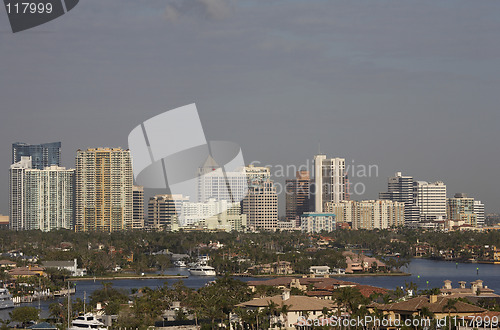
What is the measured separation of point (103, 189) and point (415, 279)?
50.0 metres

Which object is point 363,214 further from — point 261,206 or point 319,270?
point 319,270

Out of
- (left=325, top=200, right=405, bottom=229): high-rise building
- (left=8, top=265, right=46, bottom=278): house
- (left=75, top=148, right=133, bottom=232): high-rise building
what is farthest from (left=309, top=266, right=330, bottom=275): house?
(left=325, top=200, right=405, bottom=229): high-rise building

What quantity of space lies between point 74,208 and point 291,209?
113 ft

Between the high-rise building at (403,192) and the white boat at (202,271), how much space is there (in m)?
67.6

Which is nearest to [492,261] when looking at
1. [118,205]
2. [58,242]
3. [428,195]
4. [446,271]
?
[446,271]

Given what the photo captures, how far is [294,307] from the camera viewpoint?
22.3 meters

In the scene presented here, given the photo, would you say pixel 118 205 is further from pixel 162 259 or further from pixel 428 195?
pixel 428 195

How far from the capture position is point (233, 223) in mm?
94375

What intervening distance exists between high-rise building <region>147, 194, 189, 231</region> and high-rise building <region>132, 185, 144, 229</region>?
2.96ft

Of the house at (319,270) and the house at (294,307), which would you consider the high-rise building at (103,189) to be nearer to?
the house at (319,270)

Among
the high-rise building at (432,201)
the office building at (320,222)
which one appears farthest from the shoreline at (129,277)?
the high-rise building at (432,201)

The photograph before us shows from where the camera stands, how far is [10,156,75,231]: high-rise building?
317 feet

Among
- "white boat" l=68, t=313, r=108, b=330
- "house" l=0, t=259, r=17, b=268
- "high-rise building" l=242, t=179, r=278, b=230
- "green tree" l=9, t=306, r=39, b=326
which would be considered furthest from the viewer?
"high-rise building" l=242, t=179, r=278, b=230

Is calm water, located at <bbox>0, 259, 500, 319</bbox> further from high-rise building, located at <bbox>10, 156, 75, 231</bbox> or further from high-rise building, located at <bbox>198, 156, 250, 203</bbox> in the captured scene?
high-rise building, located at <bbox>10, 156, 75, 231</bbox>
